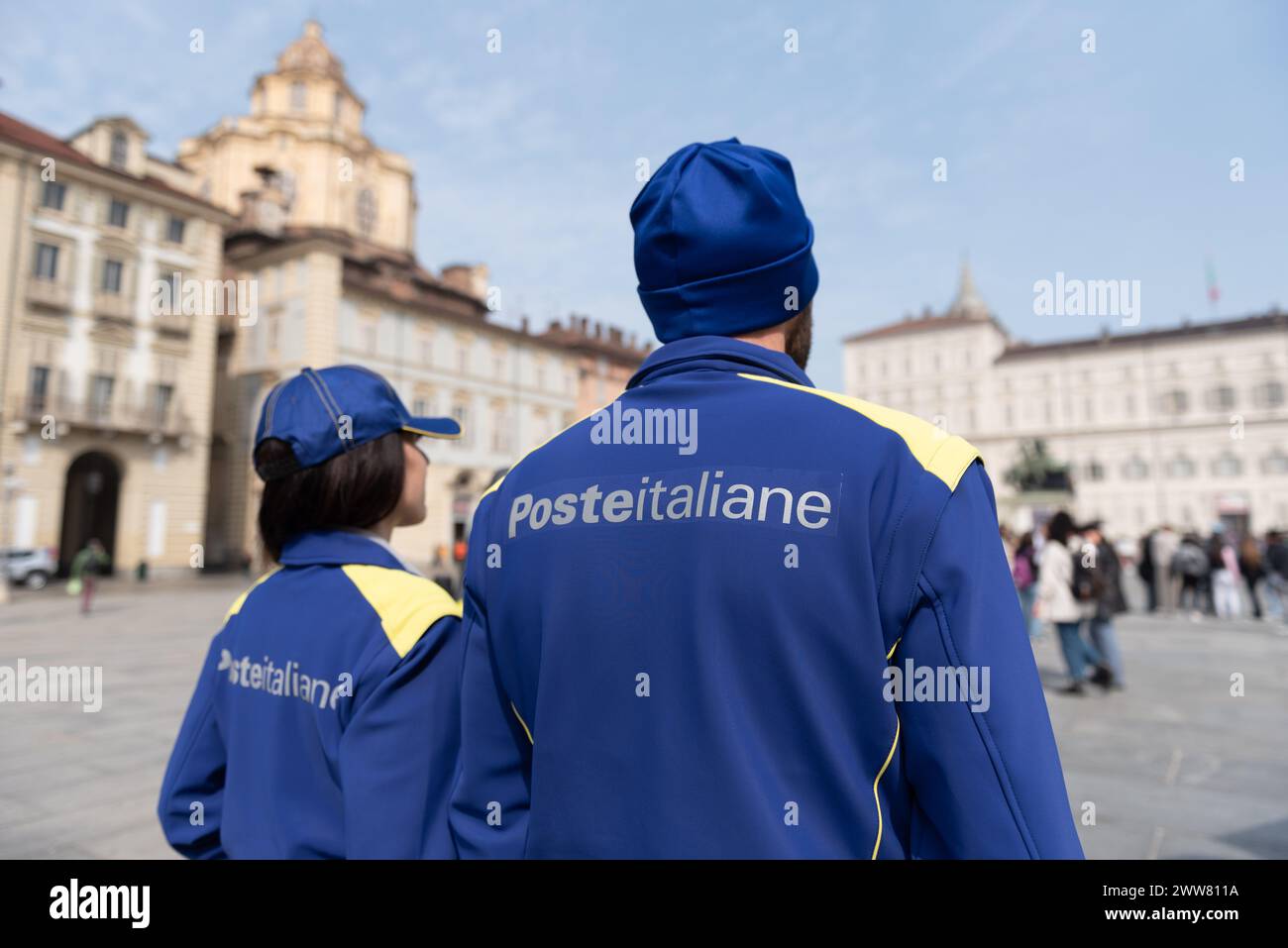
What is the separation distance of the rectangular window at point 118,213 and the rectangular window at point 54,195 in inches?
60.4

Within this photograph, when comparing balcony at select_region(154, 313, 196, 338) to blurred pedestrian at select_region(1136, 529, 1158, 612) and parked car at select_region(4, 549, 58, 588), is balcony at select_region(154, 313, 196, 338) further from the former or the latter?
blurred pedestrian at select_region(1136, 529, 1158, 612)

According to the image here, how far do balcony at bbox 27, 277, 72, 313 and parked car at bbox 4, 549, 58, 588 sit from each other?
8620 millimetres

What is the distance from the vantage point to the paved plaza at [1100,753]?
384 centimetres

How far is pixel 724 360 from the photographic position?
3.28 feet

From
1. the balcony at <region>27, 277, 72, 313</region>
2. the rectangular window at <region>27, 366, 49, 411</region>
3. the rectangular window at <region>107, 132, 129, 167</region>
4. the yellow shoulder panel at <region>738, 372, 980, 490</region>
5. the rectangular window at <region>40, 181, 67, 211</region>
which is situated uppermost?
the rectangular window at <region>107, 132, 129, 167</region>

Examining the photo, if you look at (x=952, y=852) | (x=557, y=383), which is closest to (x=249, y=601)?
(x=952, y=852)

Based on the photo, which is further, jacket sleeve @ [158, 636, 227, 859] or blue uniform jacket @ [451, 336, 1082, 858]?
jacket sleeve @ [158, 636, 227, 859]

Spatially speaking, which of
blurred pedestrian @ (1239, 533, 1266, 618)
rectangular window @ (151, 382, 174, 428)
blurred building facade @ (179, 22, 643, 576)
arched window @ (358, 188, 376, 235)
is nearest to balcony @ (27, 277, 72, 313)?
rectangular window @ (151, 382, 174, 428)

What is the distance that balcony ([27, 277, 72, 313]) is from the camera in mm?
26833

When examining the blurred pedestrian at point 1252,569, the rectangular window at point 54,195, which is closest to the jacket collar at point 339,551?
the blurred pedestrian at point 1252,569

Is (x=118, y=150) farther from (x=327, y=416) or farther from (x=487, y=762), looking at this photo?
(x=487, y=762)

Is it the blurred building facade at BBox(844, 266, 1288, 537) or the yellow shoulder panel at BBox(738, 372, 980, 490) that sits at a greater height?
the blurred building facade at BBox(844, 266, 1288, 537)

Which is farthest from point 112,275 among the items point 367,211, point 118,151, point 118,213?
point 367,211

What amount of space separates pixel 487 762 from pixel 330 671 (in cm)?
50
